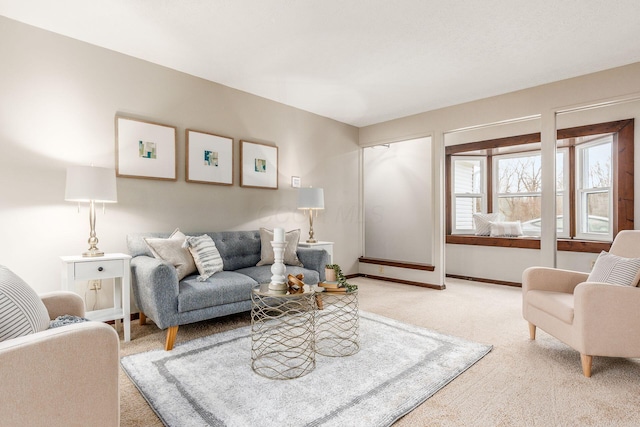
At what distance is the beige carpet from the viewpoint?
1703mm

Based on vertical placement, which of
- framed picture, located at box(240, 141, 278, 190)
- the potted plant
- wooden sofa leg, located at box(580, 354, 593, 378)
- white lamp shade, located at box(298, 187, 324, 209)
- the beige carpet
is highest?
framed picture, located at box(240, 141, 278, 190)

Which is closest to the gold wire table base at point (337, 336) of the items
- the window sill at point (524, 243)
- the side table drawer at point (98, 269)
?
the side table drawer at point (98, 269)

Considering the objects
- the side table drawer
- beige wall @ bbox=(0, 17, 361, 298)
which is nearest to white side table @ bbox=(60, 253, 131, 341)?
the side table drawer

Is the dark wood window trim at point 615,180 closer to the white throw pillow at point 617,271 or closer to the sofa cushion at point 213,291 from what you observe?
the white throw pillow at point 617,271

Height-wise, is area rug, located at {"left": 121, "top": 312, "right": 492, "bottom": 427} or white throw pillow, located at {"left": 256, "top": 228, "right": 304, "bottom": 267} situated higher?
white throw pillow, located at {"left": 256, "top": 228, "right": 304, "bottom": 267}

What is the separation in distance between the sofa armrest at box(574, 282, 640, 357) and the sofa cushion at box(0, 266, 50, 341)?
2.85m

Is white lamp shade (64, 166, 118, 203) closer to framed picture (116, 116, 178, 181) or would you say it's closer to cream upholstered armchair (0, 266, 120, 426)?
framed picture (116, 116, 178, 181)

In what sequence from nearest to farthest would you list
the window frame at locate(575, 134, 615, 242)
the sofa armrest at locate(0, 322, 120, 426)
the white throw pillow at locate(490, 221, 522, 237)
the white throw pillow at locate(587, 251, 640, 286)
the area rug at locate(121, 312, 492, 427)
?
1. the sofa armrest at locate(0, 322, 120, 426)
2. the area rug at locate(121, 312, 492, 427)
3. the white throw pillow at locate(587, 251, 640, 286)
4. the window frame at locate(575, 134, 615, 242)
5. the white throw pillow at locate(490, 221, 522, 237)

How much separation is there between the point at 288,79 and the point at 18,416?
3.54 meters

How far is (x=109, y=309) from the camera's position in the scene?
2939mm

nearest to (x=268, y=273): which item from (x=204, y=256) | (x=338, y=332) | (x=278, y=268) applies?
(x=204, y=256)

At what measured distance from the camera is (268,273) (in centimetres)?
325

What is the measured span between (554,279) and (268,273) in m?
2.42

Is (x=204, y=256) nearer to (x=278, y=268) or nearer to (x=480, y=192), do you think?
(x=278, y=268)
